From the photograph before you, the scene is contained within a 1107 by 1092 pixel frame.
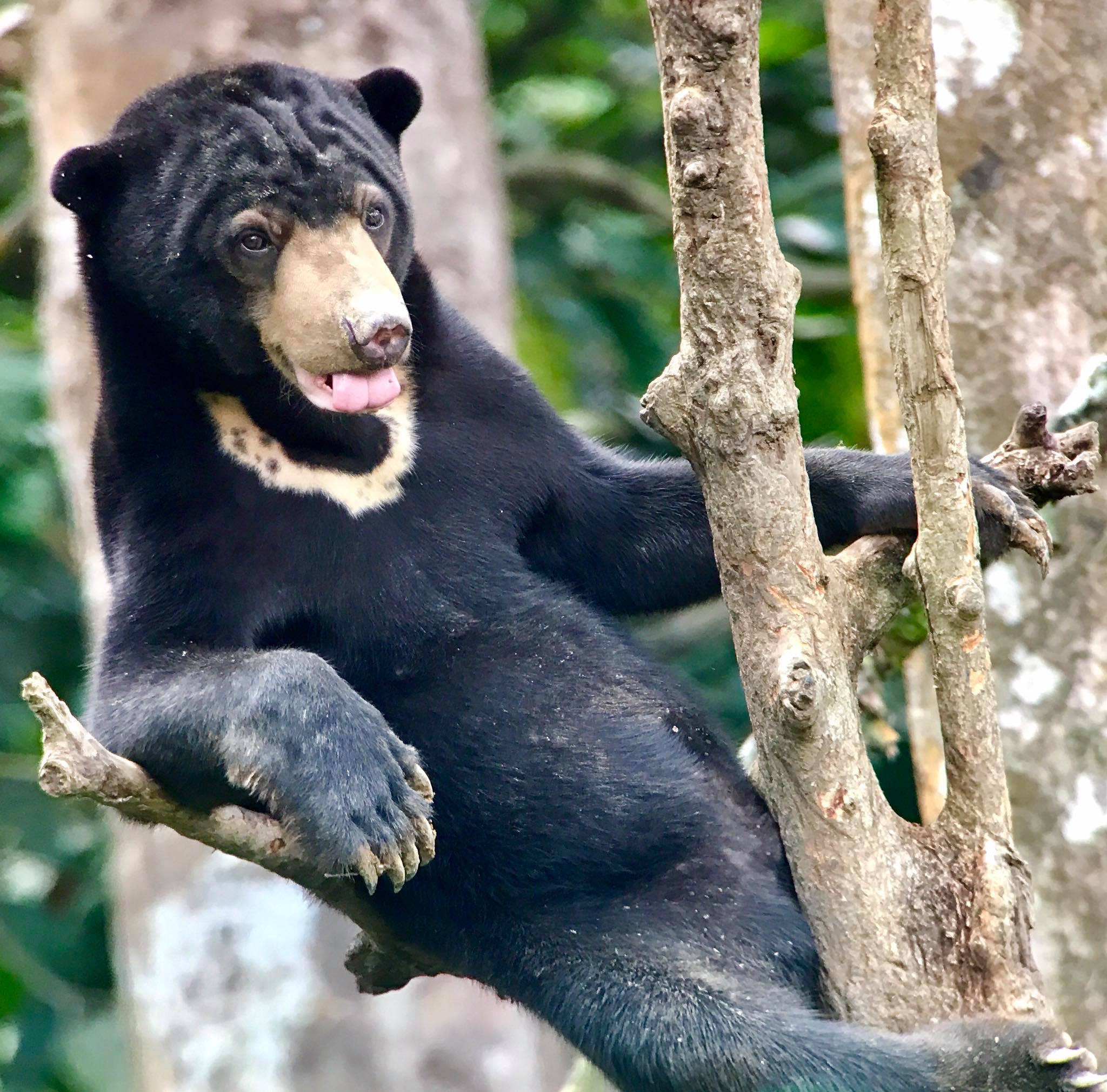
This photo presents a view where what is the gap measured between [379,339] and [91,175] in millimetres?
816

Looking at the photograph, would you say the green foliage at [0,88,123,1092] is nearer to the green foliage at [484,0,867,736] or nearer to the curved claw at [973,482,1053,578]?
the green foliage at [484,0,867,736]

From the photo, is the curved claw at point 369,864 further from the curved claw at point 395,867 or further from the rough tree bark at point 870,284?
the rough tree bark at point 870,284

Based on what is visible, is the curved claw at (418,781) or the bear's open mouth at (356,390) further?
the bear's open mouth at (356,390)

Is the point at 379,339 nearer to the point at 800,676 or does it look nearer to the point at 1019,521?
the point at 800,676

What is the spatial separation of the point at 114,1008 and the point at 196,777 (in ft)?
18.8

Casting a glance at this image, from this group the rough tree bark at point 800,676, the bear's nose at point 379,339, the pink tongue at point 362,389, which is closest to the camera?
the rough tree bark at point 800,676

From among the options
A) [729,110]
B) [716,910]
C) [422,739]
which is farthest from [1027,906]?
[729,110]

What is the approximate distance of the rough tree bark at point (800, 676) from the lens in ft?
8.44

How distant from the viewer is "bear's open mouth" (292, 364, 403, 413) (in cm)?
320

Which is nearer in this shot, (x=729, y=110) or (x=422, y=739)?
(x=729, y=110)

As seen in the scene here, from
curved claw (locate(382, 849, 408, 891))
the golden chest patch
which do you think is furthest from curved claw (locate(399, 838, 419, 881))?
the golden chest patch

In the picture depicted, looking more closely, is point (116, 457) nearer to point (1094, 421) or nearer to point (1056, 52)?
point (1094, 421)

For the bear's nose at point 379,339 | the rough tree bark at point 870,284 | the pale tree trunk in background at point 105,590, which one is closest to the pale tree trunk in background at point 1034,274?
the rough tree bark at point 870,284

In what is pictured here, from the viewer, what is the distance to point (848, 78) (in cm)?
478
